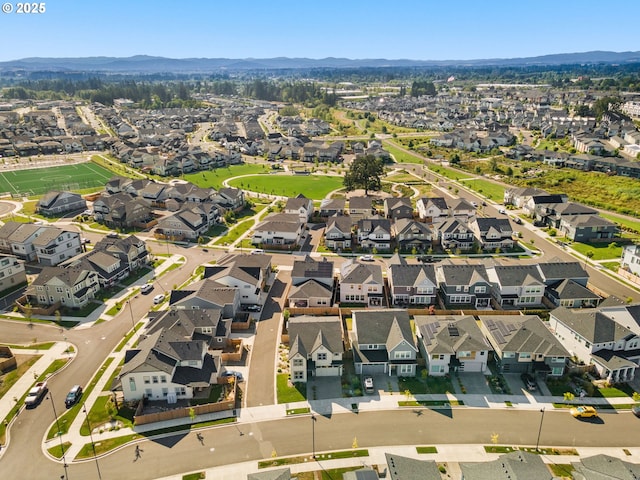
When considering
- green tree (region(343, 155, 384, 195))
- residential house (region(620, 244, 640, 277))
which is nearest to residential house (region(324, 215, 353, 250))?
green tree (region(343, 155, 384, 195))

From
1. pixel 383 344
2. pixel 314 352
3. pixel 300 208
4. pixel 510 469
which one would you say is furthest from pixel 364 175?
pixel 510 469

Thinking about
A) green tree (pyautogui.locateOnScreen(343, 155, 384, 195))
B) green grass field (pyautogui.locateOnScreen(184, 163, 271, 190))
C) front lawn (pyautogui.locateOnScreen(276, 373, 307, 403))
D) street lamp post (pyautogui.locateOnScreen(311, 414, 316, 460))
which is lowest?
street lamp post (pyautogui.locateOnScreen(311, 414, 316, 460))

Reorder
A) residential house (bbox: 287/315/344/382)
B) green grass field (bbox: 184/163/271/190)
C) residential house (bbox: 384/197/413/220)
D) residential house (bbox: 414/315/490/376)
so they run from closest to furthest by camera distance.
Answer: residential house (bbox: 287/315/344/382), residential house (bbox: 414/315/490/376), residential house (bbox: 384/197/413/220), green grass field (bbox: 184/163/271/190)

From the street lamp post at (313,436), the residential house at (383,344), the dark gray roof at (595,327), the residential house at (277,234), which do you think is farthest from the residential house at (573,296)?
the residential house at (277,234)

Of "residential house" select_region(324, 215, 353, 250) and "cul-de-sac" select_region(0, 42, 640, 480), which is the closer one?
"cul-de-sac" select_region(0, 42, 640, 480)

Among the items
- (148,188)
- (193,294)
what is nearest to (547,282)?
(193,294)

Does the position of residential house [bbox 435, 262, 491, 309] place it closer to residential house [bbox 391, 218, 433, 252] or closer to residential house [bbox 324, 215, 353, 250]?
residential house [bbox 391, 218, 433, 252]

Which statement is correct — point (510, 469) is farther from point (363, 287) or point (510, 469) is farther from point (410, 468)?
point (363, 287)

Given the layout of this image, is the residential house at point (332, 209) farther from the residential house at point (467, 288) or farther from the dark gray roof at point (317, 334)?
the dark gray roof at point (317, 334)
